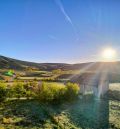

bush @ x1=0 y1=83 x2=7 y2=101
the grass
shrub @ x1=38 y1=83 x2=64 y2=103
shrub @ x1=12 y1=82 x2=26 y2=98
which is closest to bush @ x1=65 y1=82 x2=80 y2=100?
shrub @ x1=38 y1=83 x2=64 y2=103

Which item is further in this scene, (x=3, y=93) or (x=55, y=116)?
(x=3, y=93)

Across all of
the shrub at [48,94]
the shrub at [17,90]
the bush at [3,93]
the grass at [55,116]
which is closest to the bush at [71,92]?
the shrub at [48,94]

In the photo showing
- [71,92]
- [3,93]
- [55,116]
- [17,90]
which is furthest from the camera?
[71,92]

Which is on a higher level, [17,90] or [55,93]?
[17,90]

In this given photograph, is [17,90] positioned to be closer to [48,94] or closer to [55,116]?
[48,94]

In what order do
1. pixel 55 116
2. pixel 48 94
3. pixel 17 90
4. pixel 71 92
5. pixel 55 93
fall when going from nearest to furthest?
pixel 55 116 → pixel 48 94 → pixel 17 90 → pixel 55 93 → pixel 71 92

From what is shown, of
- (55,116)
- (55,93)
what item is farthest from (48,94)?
(55,116)

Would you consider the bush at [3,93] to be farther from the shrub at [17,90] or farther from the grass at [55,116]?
the shrub at [17,90]

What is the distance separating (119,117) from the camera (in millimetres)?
30641

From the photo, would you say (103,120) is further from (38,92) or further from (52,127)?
(38,92)

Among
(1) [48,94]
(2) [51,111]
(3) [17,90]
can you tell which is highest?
(3) [17,90]

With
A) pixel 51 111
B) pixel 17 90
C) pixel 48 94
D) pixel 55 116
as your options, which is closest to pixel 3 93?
pixel 17 90

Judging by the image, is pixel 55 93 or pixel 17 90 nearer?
pixel 17 90

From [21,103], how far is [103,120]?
12.8m
